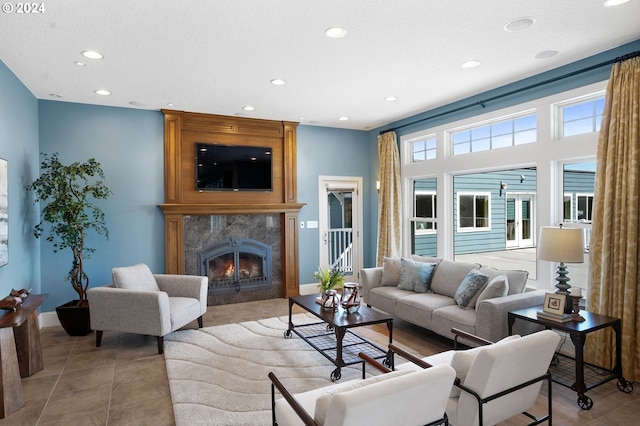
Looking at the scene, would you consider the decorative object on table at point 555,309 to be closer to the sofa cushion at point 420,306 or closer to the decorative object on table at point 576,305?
the decorative object on table at point 576,305

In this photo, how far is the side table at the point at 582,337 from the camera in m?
2.88

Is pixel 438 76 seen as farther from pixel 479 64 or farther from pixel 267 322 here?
pixel 267 322

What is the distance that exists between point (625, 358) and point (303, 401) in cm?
292

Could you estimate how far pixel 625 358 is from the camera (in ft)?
10.6

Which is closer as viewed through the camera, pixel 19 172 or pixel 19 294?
pixel 19 294

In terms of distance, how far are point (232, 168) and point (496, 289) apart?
4.07 meters

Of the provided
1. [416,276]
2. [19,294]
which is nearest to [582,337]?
[416,276]

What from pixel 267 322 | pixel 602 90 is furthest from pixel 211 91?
pixel 602 90

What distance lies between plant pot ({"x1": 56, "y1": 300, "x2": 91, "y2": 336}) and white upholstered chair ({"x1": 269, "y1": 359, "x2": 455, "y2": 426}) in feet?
12.0

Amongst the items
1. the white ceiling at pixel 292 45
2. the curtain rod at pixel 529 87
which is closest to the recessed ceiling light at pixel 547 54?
the white ceiling at pixel 292 45

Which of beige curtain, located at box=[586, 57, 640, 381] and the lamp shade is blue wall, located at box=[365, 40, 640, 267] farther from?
the lamp shade

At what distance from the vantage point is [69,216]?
14.8ft

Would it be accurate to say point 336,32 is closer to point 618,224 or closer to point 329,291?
point 329,291

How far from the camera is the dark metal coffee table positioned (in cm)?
340
